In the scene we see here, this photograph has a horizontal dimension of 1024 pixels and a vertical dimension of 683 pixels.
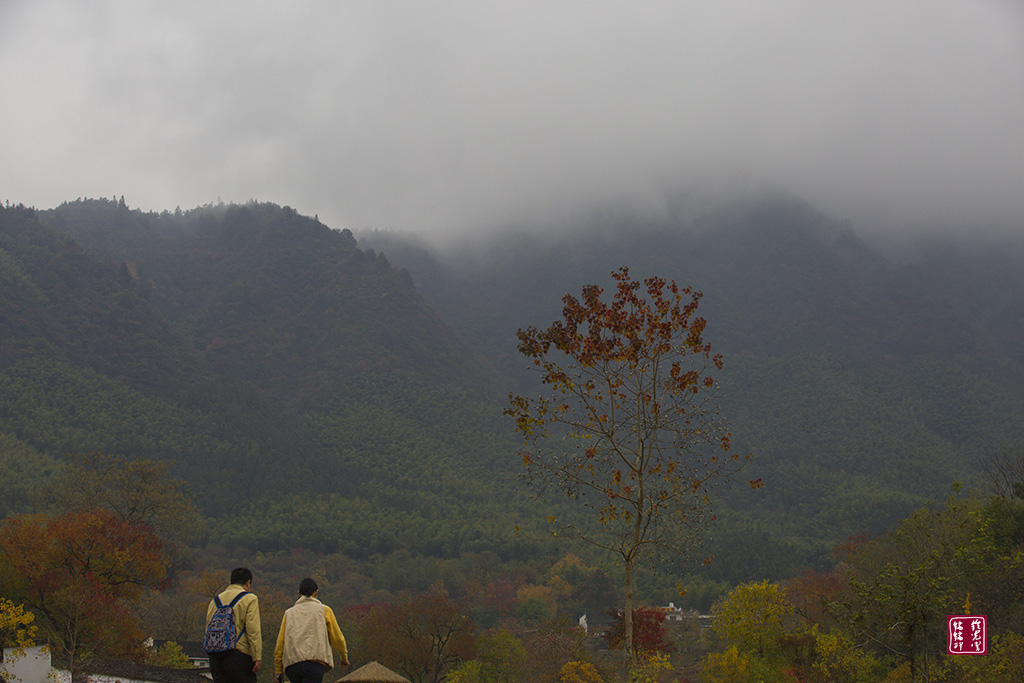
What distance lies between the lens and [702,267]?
19612cm

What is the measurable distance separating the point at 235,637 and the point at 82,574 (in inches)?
1293

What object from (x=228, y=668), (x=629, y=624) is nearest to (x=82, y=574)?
(x=629, y=624)

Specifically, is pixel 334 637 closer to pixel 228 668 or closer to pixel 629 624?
pixel 228 668

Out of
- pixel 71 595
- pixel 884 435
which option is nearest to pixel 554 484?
pixel 71 595

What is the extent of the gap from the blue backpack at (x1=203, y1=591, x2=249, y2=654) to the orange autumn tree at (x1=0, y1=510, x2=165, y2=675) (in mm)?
25871

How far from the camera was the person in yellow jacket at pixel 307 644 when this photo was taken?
8117 millimetres

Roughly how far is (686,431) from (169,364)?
402 feet

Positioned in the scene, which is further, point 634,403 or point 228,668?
point 634,403

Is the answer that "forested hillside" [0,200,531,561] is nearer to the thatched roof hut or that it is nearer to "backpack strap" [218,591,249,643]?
the thatched roof hut

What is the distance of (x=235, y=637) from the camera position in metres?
8.09

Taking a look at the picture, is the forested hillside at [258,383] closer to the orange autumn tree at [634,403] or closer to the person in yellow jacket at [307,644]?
the orange autumn tree at [634,403]

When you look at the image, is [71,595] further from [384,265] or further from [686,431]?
[384,265]

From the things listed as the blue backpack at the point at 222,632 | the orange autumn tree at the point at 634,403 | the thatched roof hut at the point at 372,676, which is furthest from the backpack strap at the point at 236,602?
the thatched roof hut at the point at 372,676

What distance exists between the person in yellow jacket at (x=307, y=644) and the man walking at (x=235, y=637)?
27 cm
